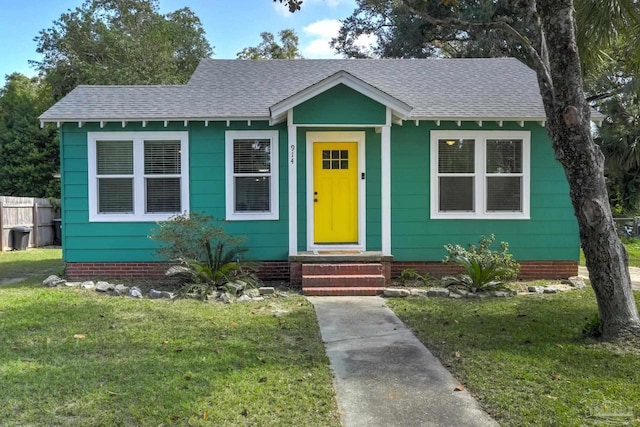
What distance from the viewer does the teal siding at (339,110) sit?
27.8 feet

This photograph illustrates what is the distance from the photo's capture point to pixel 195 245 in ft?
26.9

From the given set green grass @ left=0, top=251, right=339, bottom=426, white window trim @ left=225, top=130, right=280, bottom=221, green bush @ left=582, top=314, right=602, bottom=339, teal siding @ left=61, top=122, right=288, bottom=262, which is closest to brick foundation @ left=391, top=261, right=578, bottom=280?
teal siding @ left=61, top=122, right=288, bottom=262

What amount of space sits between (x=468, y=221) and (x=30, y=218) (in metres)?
15.0

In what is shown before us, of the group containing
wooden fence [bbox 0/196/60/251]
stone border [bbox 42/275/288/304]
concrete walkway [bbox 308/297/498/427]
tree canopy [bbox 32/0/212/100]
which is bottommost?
concrete walkway [bbox 308/297/498/427]

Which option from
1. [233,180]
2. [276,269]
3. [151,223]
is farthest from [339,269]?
[151,223]

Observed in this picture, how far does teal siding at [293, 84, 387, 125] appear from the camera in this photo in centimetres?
846

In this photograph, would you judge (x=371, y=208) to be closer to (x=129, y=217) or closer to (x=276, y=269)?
(x=276, y=269)

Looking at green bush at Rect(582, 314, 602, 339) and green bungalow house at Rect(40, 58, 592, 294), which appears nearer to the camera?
green bush at Rect(582, 314, 602, 339)

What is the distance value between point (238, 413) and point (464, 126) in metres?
7.32

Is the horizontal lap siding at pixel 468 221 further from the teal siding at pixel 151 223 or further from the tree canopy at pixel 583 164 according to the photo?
the tree canopy at pixel 583 164

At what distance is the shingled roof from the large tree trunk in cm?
345

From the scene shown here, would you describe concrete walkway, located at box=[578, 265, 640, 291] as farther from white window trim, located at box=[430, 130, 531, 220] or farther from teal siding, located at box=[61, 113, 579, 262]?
white window trim, located at box=[430, 130, 531, 220]

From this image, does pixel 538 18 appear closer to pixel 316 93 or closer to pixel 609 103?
pixel 316 93

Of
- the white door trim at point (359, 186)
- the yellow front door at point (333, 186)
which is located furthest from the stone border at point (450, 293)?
the yellow front door at point (333, 186)
